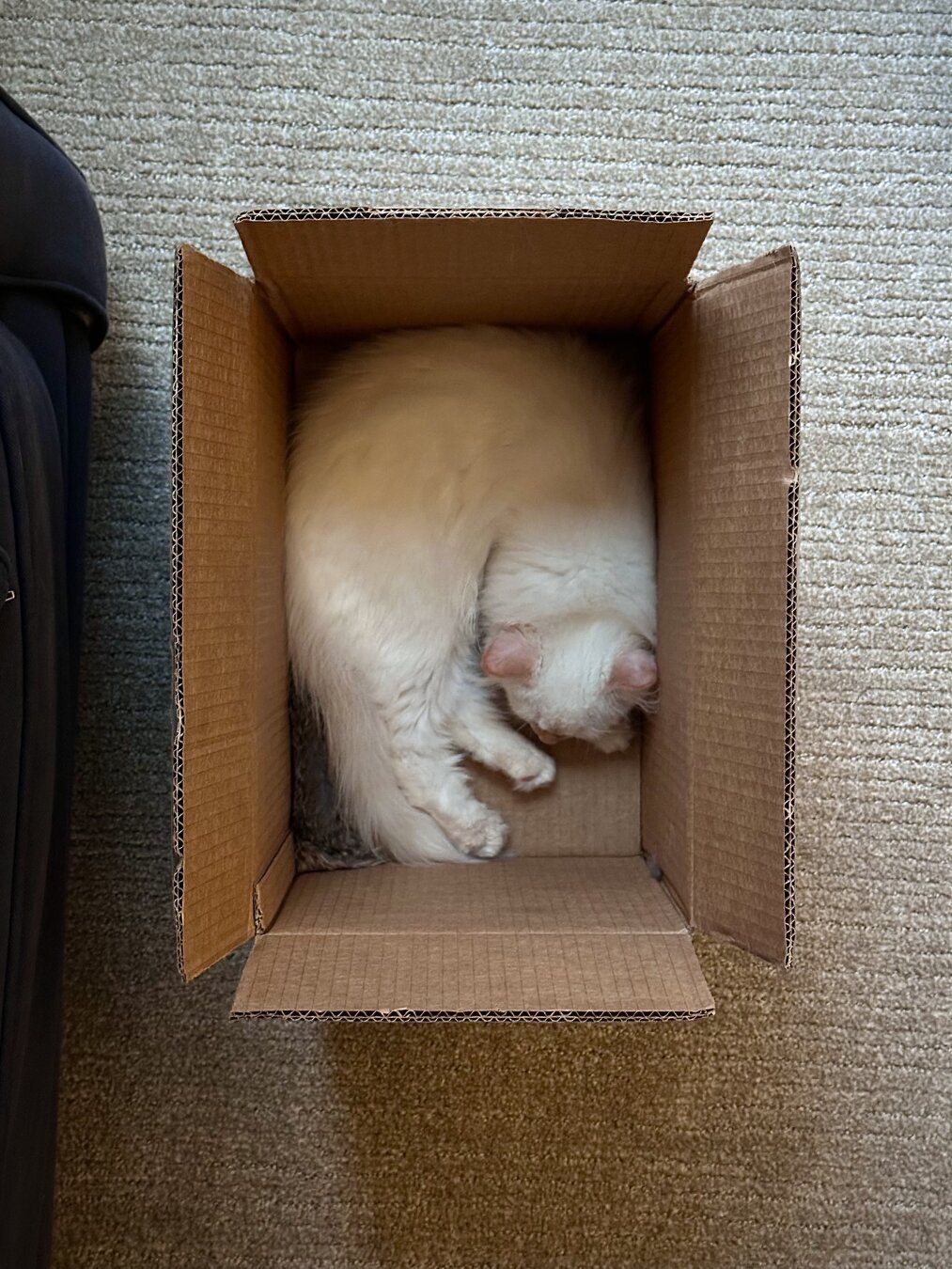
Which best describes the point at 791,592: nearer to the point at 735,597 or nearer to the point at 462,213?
the point at 735,597

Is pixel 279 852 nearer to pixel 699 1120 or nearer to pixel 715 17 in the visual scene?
pixel 699 1120

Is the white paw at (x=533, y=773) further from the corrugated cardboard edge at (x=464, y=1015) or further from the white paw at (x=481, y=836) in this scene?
the corrugated cardboard edge at (x=464, y=1015)

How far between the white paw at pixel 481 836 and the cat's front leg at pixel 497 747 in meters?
0.05

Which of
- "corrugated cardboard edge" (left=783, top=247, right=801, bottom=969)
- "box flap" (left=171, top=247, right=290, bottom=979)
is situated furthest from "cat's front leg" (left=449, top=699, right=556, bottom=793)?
"corrugated cardboard edge" (left=783, top=247, right=801, bottom=969)

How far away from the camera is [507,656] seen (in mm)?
915

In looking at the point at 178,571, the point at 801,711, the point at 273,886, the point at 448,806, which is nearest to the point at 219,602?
the point at 178,571

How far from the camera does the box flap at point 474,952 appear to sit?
2.19 ft

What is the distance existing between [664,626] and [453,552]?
22 cm

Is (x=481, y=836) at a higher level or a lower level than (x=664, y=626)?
lower

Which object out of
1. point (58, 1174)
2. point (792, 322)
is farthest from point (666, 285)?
point (58, 1174)

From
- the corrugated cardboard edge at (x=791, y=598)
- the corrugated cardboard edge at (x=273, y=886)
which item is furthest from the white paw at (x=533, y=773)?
the corrugated cardboard edge at (x=791, y=598)

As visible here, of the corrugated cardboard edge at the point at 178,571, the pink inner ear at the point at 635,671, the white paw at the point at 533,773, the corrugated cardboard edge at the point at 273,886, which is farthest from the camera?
the white paw at the point at 533,773

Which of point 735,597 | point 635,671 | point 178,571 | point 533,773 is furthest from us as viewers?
point 533,773

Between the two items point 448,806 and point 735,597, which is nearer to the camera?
point 735,597
